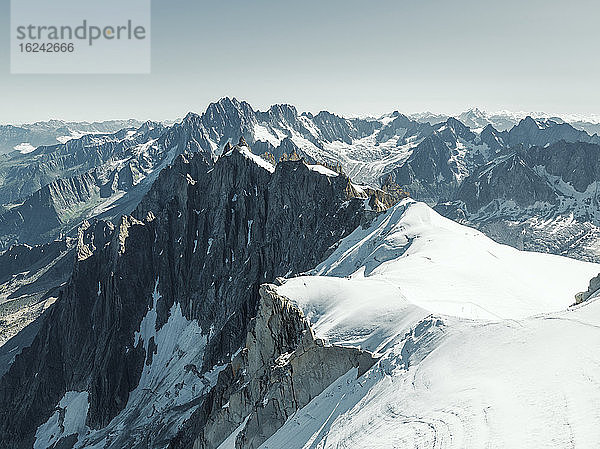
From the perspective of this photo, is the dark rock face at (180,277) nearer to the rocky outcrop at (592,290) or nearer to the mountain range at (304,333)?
the mountain range at (304,333)

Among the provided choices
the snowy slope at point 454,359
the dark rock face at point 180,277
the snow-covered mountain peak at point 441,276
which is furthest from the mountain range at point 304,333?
the dark rock face at point 180,277

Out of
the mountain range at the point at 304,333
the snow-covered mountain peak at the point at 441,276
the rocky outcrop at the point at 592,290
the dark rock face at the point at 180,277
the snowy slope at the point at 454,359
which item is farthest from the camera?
the dark rock face at the point at 180,277

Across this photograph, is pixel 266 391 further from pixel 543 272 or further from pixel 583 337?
pixel 543 272

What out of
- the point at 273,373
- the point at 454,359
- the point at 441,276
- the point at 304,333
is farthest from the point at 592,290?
the point at 273,373

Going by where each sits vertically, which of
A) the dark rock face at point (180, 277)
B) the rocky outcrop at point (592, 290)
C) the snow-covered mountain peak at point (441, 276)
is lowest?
the dark rock face at point (180, 277)

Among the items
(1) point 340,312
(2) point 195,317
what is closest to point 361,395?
(1) point 340,312

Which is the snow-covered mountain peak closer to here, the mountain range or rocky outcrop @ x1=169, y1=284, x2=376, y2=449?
the mountain range
